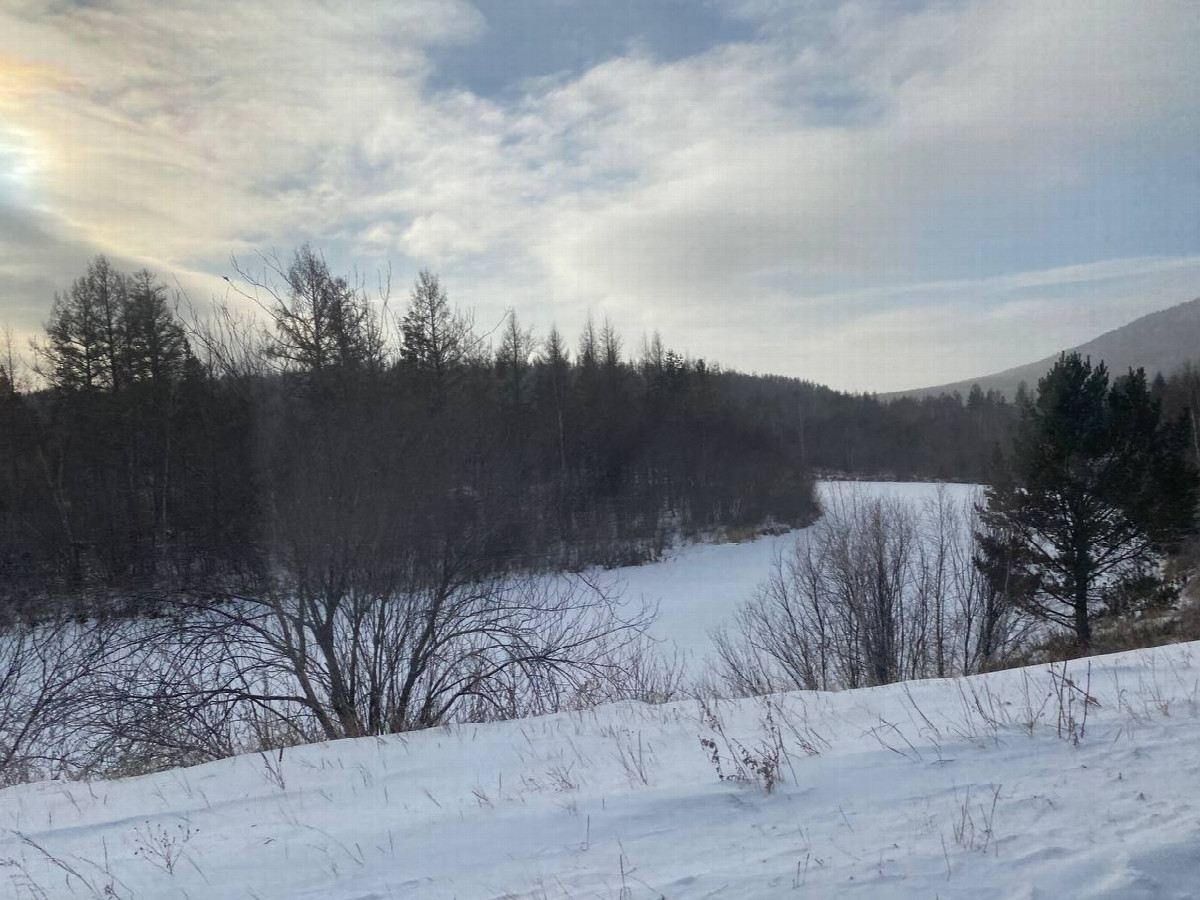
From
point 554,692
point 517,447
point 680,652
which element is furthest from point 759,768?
point 680,652

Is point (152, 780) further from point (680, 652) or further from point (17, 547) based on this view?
point (680, 652)

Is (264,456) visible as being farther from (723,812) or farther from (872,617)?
(872,617)

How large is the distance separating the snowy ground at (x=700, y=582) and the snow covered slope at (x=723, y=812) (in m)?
13.4

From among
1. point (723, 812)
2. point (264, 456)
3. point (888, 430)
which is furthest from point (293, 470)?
point (888, 430)

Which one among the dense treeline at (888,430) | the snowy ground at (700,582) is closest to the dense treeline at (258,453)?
the snowy ground at (700,582)

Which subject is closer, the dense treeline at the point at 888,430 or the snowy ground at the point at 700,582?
the snowy ground at the point at 700,582

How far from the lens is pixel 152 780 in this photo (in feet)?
18.9

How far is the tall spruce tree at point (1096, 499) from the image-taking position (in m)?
18.9

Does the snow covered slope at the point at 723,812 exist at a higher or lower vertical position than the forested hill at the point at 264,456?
lower

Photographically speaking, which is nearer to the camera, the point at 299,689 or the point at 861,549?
the point at 299,689

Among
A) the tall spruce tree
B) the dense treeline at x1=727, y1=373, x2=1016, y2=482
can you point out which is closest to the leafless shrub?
the tall spruce tree

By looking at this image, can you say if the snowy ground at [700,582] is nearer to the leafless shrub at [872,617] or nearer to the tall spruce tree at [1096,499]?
the leafless shrub at [872,617]

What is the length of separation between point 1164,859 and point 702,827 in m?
1.87

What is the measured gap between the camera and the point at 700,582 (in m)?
29.7
